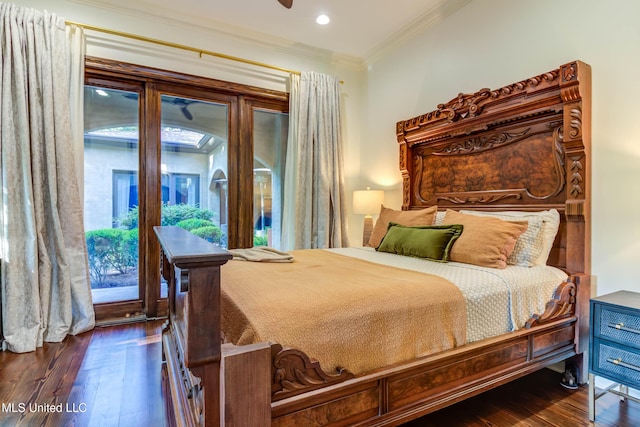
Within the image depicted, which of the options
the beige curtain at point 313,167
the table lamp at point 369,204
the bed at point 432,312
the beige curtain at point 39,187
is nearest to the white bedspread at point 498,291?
the bed at point 432,312

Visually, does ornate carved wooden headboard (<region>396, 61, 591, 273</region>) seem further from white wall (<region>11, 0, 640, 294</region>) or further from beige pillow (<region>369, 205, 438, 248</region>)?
beige pillow (<region>369, 205, 438, 248</region>)

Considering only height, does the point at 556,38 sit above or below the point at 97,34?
below

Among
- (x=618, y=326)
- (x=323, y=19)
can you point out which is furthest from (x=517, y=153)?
(x=323, y=19)

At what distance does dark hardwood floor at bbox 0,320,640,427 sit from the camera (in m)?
1.67

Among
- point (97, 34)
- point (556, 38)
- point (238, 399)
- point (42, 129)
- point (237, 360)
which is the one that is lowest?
point (238, 399)

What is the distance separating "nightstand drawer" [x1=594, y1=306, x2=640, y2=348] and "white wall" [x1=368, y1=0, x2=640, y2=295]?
0.43 meters

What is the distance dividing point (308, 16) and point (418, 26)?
1.11 m

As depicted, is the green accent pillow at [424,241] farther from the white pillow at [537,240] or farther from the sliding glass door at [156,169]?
the sliding glass door at [156,169]

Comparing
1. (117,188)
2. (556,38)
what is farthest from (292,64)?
(556,38)

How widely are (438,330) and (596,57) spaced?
1994 millimetres

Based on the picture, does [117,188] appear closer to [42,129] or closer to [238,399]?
[42,129]

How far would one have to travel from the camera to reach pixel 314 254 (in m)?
2.61

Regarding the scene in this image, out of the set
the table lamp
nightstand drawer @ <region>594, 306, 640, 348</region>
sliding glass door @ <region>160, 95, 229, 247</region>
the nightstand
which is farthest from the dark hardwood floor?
the table lamp

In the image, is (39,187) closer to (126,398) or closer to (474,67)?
(126,398)
